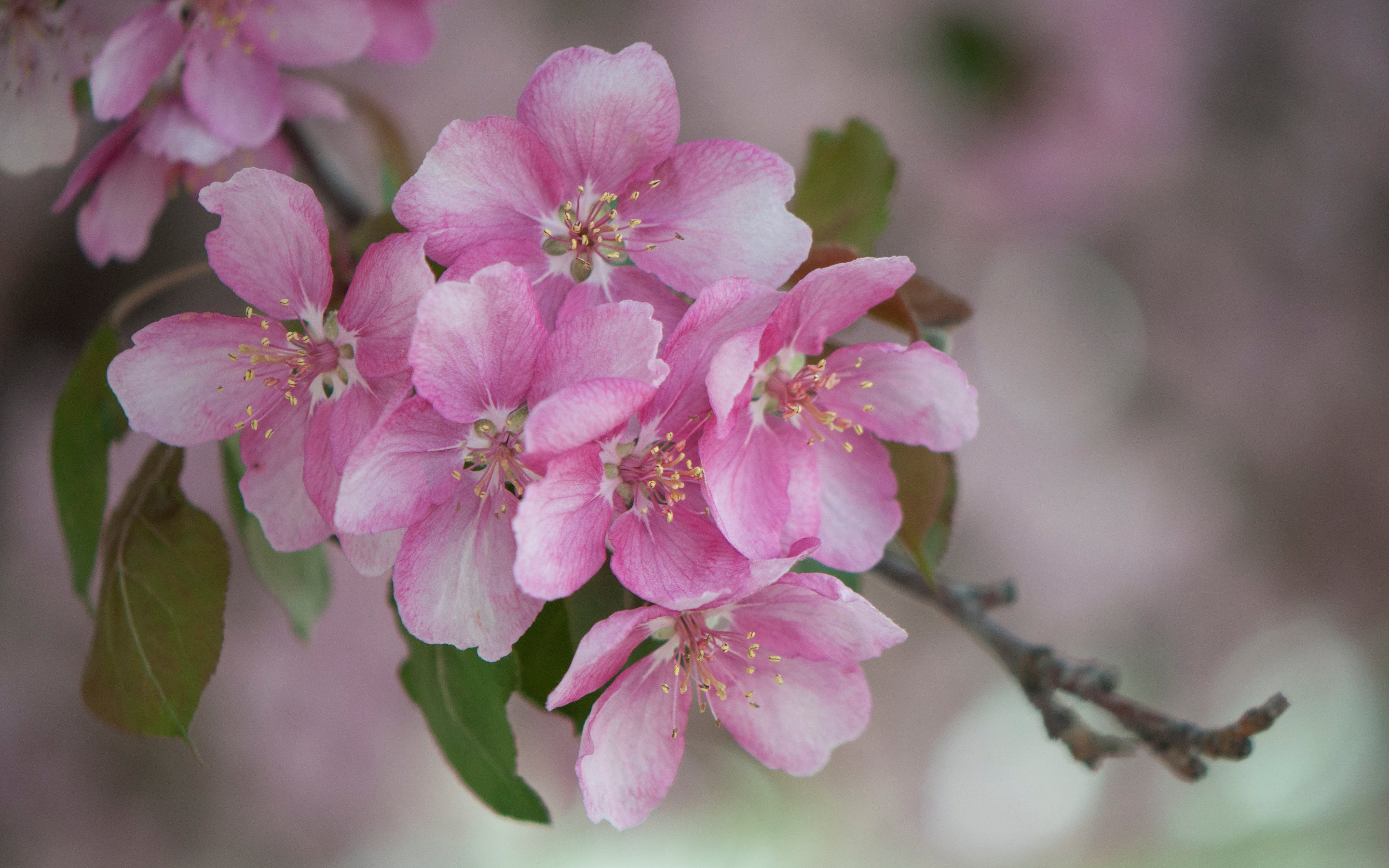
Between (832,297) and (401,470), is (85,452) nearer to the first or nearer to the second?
(401,470)

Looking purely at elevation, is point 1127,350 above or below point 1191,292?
below

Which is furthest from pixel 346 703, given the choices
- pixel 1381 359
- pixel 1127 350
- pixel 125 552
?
pixel 1381 359

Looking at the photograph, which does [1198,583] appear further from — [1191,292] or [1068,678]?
[1068,678]

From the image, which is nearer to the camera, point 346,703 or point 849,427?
point 849,427

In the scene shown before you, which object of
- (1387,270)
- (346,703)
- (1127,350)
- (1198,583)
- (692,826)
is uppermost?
(1387,270)

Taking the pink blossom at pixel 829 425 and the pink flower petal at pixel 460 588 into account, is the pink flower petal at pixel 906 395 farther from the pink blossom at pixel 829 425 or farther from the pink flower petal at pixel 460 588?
the pink flower petal at pixel 460 588

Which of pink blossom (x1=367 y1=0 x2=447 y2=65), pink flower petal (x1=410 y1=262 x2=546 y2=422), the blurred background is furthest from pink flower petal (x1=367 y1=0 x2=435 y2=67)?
the blurred background
